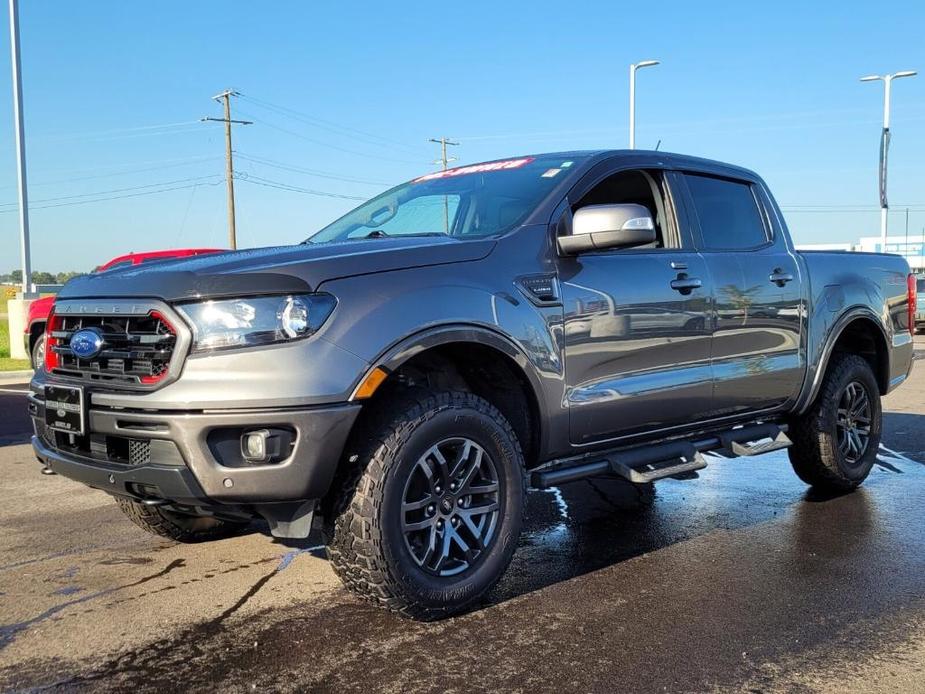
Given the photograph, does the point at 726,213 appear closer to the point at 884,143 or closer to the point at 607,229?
the point at 607,229

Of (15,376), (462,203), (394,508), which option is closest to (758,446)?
(462,203)

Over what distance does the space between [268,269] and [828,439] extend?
3809 mm

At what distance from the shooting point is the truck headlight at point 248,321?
3.16 meters

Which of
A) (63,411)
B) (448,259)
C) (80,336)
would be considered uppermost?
(448,259)

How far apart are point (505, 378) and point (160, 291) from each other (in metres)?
1.46

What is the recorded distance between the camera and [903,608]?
3.68 meters

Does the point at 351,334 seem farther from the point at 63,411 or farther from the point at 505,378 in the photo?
the point at 63,411

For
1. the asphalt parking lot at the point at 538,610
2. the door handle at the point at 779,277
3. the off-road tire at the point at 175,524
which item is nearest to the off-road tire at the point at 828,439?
the asphalt parking lot at the point at 538,610

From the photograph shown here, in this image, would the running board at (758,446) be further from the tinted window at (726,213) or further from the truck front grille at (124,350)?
the truck front grille at (124,350)

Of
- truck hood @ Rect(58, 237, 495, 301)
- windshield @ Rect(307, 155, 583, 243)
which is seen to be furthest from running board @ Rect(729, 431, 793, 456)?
truck hood @ Rect(58, 237, 495, 301)

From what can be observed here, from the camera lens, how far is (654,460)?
4.43m

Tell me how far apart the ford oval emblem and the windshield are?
1.52 metres

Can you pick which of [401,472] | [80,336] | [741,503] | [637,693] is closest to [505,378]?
[401,472]

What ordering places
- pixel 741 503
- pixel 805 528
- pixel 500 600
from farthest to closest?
1. pixel 741 503
2. pixel 805 528
3. pixel 500 600
